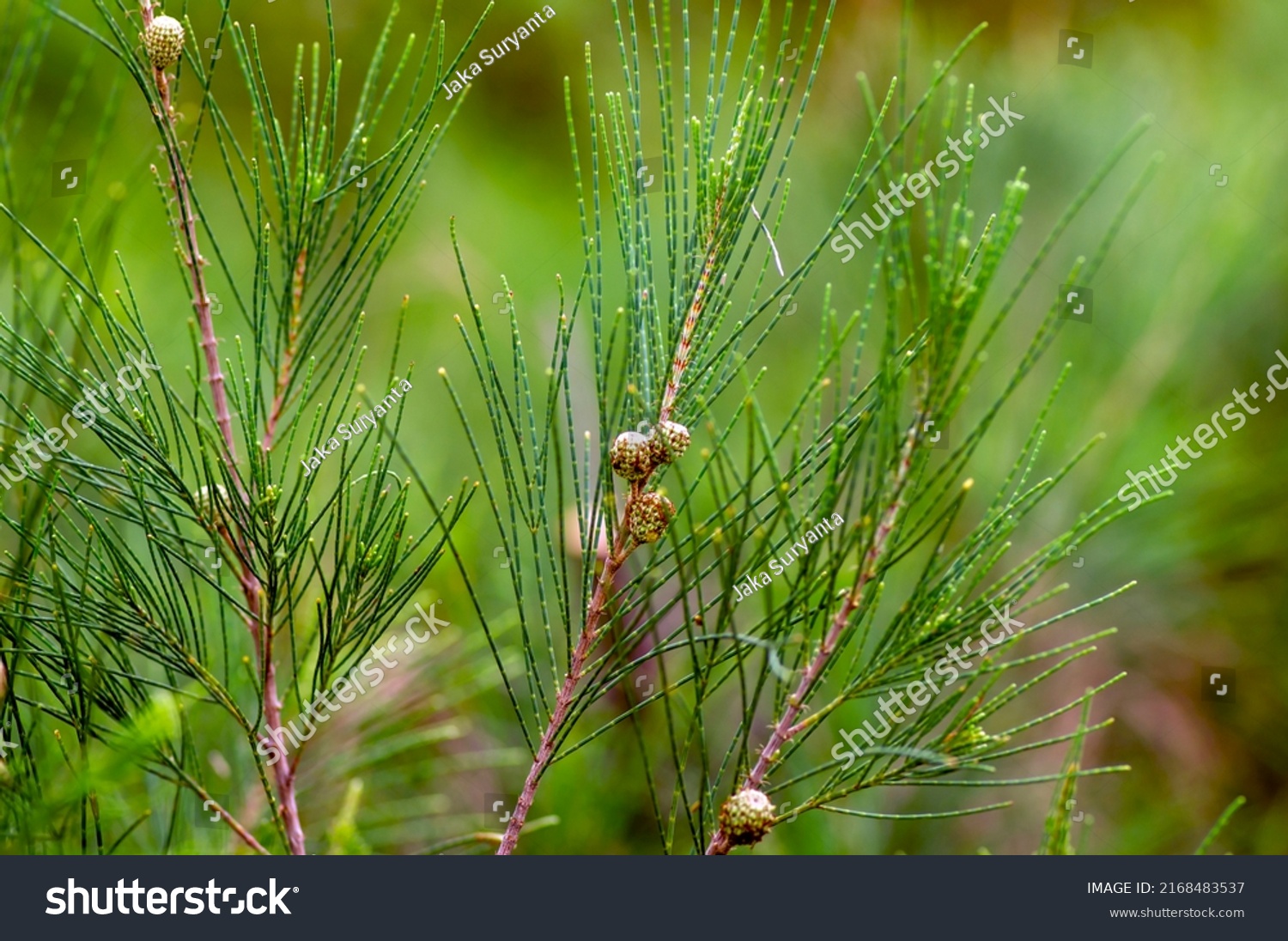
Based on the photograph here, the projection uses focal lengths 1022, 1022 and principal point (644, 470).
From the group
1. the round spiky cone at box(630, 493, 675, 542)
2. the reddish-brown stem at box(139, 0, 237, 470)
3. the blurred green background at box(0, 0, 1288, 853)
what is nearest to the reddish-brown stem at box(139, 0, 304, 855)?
the reddish-brown stem at box(139, 0, 237, 470)

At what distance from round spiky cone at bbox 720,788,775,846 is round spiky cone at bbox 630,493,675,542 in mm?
75

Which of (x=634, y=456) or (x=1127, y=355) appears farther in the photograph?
(x=1127, y=355)

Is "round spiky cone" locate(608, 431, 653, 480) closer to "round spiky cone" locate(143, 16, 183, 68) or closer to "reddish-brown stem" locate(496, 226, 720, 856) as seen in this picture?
"reddish-brown stem" locate(496, 226, 720, 856)

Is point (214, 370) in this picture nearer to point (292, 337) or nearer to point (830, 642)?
point (292, 337)

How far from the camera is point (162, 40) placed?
1.01ft

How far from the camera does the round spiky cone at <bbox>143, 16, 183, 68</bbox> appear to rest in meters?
0.31

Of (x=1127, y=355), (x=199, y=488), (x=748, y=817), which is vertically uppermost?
(x=1127, y=355)

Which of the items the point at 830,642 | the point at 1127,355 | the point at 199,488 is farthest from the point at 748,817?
the point at 1127,355

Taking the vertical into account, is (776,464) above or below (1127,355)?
below

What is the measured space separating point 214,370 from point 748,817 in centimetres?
21

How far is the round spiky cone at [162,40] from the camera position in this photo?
31 cm

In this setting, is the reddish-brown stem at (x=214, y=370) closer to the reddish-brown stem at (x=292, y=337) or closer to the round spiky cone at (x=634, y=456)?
the reddish-brown stem at (x=292, y=337)
